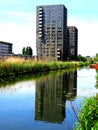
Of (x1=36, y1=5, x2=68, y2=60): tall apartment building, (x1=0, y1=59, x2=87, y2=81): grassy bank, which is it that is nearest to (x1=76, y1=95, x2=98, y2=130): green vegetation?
(x1=0, y1=59, x2=87, y2=81): grassy bank

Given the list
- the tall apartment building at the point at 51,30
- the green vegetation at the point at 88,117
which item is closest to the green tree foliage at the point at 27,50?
the tall apartment building at the point at 51,30

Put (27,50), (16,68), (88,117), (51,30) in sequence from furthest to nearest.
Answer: (51,30)
(27,50)
(16,68)
(88,117)

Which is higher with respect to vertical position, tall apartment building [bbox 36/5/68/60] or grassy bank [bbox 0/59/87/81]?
tall apartment building [bbox 36/5/68/60]

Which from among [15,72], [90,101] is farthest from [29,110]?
[15,72]

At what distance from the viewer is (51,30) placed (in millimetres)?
152875

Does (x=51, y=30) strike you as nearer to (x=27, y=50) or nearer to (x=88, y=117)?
(x=27, y=50)

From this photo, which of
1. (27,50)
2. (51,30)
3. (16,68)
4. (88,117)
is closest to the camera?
(88,117)

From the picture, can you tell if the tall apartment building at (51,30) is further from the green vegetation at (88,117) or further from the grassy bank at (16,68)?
the green vegetation at (88,117)

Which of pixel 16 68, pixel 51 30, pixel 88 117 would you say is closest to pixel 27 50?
Result: pixel 51 30

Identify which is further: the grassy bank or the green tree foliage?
the green tree foliage

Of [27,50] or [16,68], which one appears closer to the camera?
[16,68]

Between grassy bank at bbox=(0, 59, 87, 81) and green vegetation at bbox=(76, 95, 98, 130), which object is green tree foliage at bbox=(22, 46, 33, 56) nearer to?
grassy bank at bbox=(0, 59, 87, 81)

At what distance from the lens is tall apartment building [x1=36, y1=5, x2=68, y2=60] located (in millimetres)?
150000

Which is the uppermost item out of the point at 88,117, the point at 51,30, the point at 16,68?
the point at 51,30
